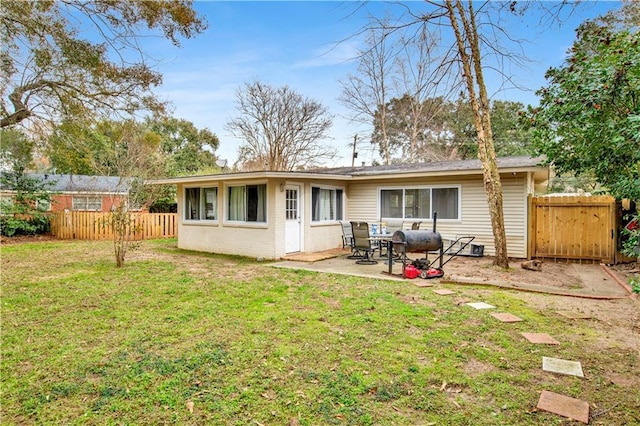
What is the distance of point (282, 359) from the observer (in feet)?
11.1

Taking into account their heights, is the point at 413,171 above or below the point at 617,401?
above

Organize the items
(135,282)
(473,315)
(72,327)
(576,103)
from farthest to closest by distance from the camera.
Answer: (135,282) → (473,315) → (72,327) → (576,103)

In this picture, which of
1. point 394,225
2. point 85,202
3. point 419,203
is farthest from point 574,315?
point 85,202

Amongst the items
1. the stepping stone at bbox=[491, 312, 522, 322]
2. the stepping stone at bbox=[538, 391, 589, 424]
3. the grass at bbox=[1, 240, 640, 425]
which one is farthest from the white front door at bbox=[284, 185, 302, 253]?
the stepping stone at bbox=[538, 391, 589, 424]

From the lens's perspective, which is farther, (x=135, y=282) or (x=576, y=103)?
(x=135, y=282)

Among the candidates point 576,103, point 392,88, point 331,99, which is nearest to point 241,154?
point 331,99

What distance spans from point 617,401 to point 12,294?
7.66 m

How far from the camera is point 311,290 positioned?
6.09 m

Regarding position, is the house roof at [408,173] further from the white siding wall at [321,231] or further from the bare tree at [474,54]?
the bare tree at [474,54]

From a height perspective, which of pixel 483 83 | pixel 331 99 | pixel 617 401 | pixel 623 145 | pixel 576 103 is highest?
pixel 331 99

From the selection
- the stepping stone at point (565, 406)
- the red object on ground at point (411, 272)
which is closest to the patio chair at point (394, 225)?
the red object on ground at point (411, 272)

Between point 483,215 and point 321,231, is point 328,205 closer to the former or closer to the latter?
point 321,231

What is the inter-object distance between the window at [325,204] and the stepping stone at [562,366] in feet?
25.5

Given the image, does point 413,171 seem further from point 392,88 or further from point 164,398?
point 392,88
